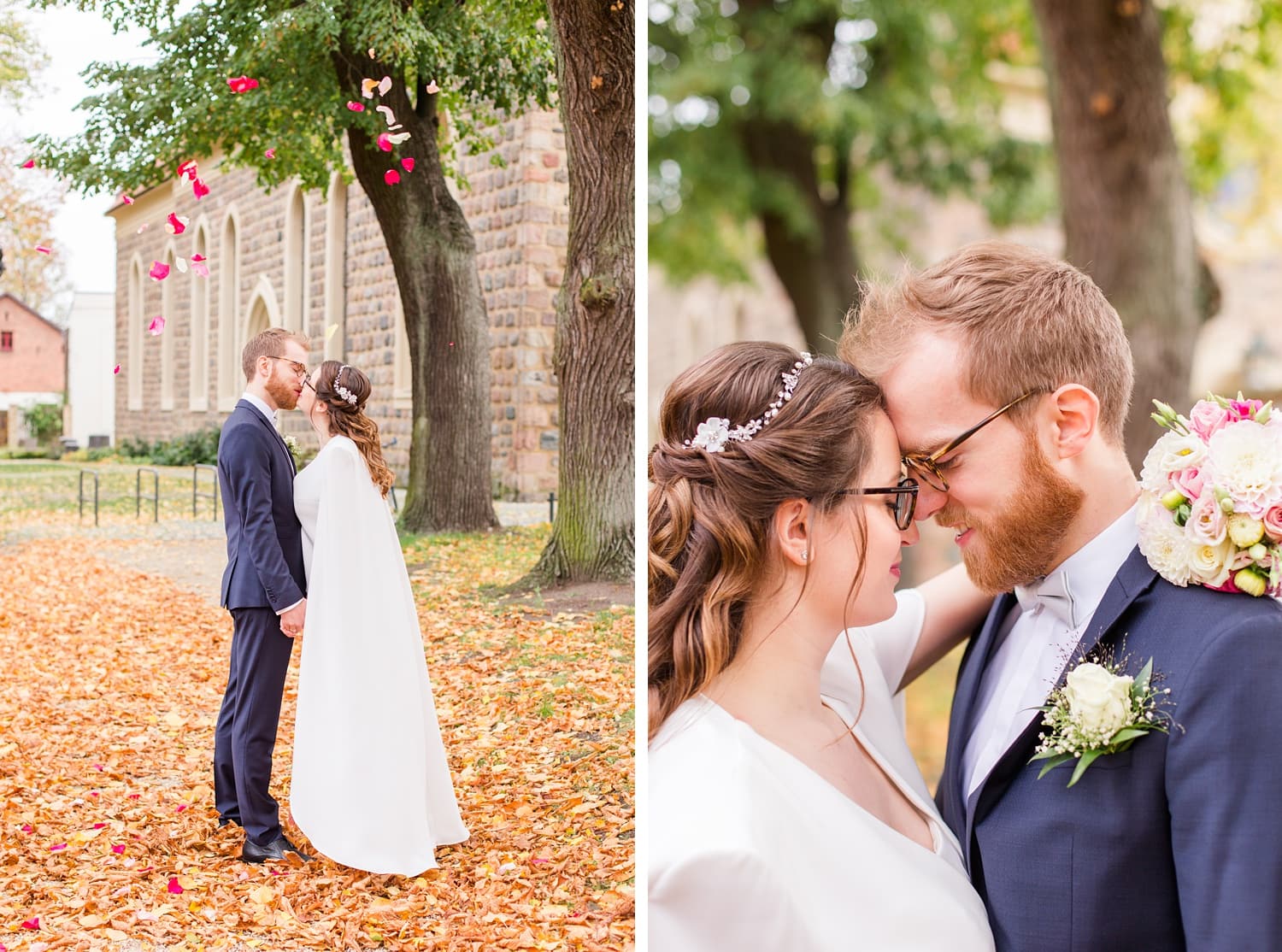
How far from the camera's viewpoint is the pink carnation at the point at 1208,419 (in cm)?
155

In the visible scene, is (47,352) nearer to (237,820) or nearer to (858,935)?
(237,820)

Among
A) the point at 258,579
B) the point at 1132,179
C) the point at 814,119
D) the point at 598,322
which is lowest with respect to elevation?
the point at 258,579

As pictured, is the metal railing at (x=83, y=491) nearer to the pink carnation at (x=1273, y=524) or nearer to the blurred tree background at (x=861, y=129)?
the pink carnation at (x=1273, y=524)

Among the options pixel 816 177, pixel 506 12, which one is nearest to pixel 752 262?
pixel 816 177

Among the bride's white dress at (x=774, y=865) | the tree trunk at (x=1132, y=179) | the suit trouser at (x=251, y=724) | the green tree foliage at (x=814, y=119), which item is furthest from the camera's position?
the green tree foliage at (x=814, y=119)

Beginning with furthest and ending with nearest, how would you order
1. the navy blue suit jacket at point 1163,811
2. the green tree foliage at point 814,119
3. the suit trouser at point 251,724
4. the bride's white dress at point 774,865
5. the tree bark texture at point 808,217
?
the tree bark texture at point 808,217, the green tree foliage at point 814,119, the suit trouser at point 251,724, the bride's white dress at point 774,865, the navy blue suit jacket at point 1163,811

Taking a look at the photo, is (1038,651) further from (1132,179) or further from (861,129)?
(861,129)

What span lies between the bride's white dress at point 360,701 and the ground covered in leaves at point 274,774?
40mm

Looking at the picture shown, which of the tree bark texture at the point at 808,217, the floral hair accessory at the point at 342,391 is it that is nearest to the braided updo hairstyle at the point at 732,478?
the floral hair accessory at the point at 342,391

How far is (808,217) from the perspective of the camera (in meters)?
6.98

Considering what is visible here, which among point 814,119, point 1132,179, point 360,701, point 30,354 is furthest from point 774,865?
point 814,119

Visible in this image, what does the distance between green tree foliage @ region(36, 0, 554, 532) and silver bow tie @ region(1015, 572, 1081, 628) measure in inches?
39.8

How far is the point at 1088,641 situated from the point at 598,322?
107cm

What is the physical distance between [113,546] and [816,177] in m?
6.03
